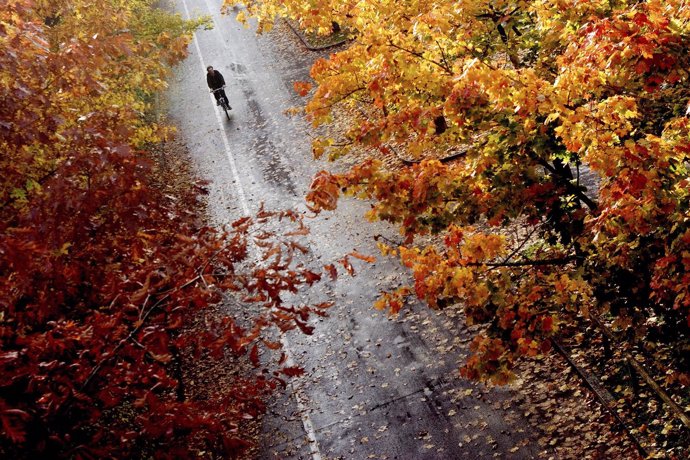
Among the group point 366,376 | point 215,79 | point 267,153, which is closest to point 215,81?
point 215,79

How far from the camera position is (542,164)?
24.8 ft

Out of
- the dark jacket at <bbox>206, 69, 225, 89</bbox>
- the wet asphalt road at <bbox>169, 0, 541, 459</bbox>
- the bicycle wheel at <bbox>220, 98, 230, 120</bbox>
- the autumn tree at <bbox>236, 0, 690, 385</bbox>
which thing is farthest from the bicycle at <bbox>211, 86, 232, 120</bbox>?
the autumn tree at <bbox>236, 0, 690, 385</bbox>

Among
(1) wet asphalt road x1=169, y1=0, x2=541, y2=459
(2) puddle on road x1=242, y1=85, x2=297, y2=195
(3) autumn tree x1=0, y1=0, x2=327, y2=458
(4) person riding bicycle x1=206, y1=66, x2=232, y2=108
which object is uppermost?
(3) autumn tree x1=0, y1=0, x2=327, y2=458

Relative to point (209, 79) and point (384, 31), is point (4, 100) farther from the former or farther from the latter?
point (209, 79)

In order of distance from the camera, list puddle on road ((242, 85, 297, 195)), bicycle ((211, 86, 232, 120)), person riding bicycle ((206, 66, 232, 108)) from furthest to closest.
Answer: bicycle ((211, 86, 232, 120)) → person riding bicycle ((206, 66, 232, 108)) → puddle on road ((242, 85, 297, 195))

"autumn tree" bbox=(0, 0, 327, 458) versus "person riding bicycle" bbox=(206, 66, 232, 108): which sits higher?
"autumn tree" bbox=(0, 0, 327, 458)

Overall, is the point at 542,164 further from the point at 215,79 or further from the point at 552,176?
the point at 215,79

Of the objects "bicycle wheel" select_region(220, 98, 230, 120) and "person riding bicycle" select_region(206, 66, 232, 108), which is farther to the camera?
"bicycle wheel" select_region(220, 98, 230, 120)

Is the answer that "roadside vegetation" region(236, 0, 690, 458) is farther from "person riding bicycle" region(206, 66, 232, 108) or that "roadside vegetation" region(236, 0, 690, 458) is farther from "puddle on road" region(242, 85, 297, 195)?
"person riding bicycle" region(206, 66, 232, 108)

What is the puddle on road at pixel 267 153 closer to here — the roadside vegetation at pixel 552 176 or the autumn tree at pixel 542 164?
the roadside vegetation at pixel 552 176

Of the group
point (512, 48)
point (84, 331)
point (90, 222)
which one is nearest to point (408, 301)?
point (512, 48)

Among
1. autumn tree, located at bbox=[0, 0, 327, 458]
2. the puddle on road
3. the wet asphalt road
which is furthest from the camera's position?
the puddle on road

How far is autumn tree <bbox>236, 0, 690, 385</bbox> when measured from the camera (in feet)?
19.7

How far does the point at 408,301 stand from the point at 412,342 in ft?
3.98
